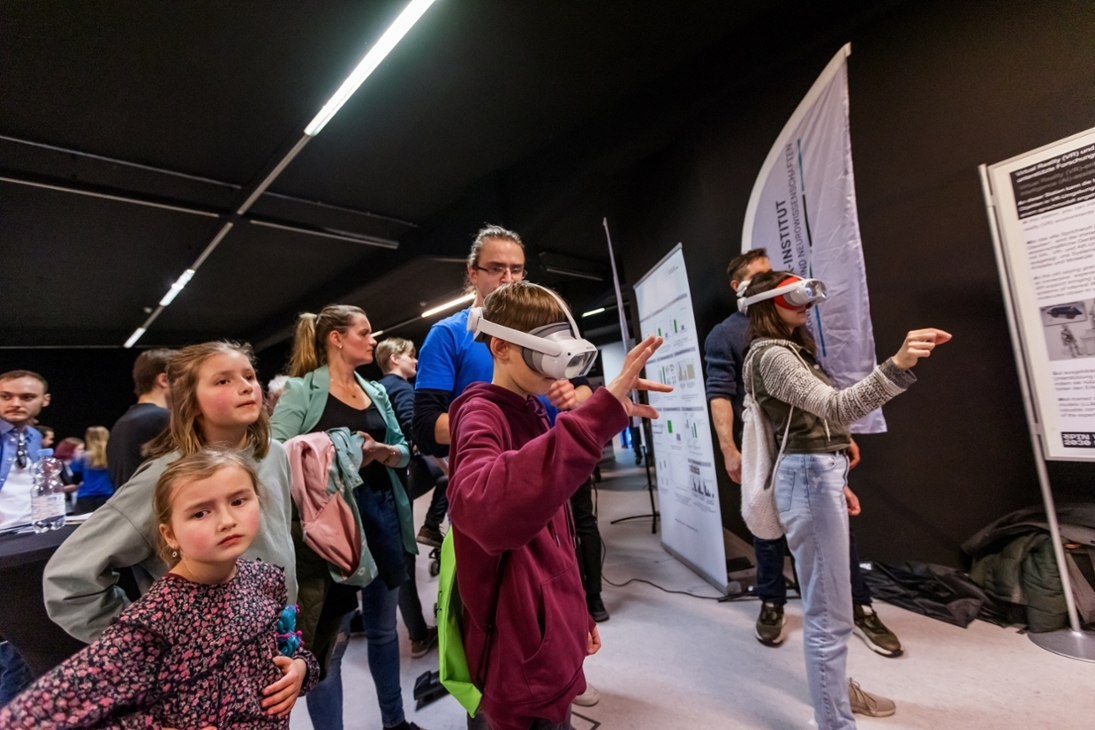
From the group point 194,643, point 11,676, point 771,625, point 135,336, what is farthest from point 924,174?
point 135,336

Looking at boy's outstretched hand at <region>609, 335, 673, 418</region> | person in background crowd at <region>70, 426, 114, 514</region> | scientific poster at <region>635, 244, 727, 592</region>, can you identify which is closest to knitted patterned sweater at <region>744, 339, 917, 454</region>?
boy's outstretched hand at <region>609, 335, 673, 418</region>

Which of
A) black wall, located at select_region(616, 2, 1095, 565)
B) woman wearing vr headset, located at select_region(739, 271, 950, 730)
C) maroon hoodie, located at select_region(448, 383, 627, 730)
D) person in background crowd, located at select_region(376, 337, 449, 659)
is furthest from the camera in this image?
person in background crowd, located at select_region(376, 337, 449, 659)

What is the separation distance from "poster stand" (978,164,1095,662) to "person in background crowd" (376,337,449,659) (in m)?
2.75

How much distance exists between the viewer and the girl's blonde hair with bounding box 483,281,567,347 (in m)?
0.89

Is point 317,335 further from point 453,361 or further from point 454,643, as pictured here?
point 454,643

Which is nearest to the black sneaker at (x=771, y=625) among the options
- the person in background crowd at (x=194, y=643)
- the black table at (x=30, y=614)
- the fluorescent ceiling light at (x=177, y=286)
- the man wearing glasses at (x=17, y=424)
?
the person in background crowd at (x=194, y=643)

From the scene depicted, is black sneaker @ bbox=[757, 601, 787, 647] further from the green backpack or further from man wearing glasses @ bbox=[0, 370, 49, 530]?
man wearing glasses @ bbox=[0, 370, 49, 530]

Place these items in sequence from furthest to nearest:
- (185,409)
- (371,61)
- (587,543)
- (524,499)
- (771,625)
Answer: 1. (371,61)
2. (587,543)
3. (771,625)
4. (185,409)
5. (524,499)

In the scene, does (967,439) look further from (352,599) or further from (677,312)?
(352,599)

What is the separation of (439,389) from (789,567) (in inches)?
110

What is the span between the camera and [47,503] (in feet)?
5.21

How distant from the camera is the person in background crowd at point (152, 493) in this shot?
946 millimetres

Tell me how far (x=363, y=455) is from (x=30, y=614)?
909 millimetres

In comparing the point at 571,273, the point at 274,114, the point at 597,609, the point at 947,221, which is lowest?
the point at 597,609
